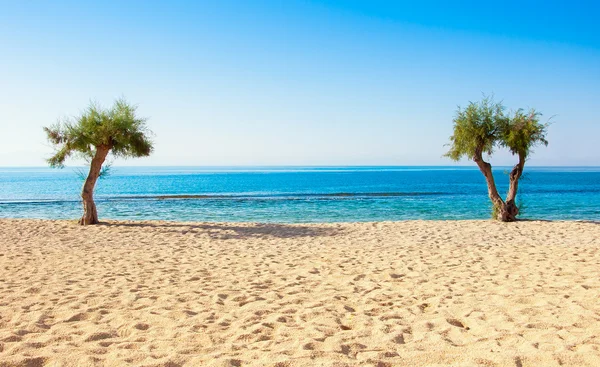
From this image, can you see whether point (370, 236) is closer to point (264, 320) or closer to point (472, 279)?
point (472, 279)

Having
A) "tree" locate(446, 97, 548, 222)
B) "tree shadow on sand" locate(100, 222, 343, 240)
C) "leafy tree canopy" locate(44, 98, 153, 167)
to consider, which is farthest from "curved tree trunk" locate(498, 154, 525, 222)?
"leafy tree canopy" locate(44, 98, 153, 167)

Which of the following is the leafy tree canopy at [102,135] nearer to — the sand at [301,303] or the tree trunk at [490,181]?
the sand at [301,303]

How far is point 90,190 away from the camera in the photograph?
58.9 ft

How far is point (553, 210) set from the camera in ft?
86.9

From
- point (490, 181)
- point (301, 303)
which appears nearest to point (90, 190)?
point (301, 303)

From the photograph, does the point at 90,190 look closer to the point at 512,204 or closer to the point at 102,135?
the point at 102,135

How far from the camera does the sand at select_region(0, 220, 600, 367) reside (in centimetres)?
432

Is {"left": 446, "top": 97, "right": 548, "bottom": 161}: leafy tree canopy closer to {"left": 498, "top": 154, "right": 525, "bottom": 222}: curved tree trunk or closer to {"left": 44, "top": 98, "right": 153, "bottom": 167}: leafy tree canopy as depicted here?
{"left": 498, "top": 154, "right": 525, "bottom": 222}: curved tree trunk

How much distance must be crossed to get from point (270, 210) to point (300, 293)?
20922 mm

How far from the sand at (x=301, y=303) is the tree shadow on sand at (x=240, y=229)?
6.31 feet

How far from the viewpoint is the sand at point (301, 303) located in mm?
4320

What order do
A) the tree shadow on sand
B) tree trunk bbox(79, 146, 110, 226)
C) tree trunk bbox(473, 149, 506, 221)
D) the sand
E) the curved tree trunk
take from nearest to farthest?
the sand → the tree shadow on sand → tree trunk bbox(79, 146, 110, 226) → the curved tree trunk → tree trunk bbox(473, 149, 506, 221)

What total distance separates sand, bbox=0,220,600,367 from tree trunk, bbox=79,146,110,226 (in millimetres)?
4791

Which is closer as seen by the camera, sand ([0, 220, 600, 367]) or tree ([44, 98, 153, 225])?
sand ([0, 220, 600, 367])
